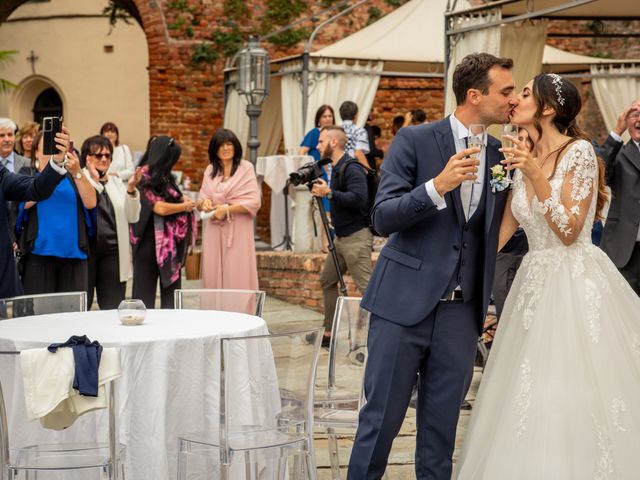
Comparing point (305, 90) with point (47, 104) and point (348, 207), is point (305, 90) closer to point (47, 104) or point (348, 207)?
point (348, 207)

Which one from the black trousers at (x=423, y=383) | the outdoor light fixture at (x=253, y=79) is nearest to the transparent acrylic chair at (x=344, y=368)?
the black trousers at (x=423, y=383)

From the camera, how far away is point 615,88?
43.6 feet

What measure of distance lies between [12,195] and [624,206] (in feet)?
11.9

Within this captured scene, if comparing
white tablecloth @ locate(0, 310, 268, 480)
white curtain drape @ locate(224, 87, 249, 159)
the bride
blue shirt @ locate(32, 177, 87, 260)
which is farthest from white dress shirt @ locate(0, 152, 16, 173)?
white curtain drape @ locate(224, 87, 249, 159)

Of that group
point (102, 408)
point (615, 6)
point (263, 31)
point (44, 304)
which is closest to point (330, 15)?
point (263, 31)

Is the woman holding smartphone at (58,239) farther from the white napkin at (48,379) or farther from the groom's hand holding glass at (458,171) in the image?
the groom's hand holding glass at (458,171)

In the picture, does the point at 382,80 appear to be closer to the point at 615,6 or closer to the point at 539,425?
the point at 615,6

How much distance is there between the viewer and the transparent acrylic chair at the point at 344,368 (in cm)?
475

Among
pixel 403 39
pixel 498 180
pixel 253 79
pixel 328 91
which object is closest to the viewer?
pixel 498 180

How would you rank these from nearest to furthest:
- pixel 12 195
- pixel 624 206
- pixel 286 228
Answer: pixel 12 195 < pixel 624 206 < pixel 286 228

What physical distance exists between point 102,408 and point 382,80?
1381 centimetres

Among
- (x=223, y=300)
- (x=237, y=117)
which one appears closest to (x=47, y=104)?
(x=237, y=117)

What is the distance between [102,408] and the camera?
3.62 m

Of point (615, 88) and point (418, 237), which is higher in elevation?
point (615, 88)
